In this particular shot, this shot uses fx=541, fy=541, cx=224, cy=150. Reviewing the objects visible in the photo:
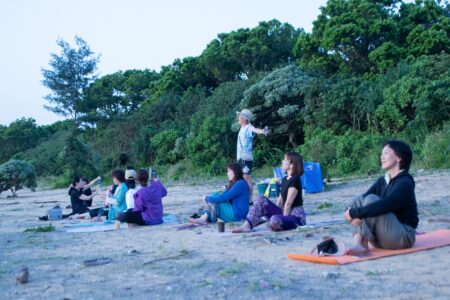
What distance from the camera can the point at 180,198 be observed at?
14180 mm

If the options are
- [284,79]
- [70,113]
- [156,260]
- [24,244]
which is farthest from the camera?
[70,113]

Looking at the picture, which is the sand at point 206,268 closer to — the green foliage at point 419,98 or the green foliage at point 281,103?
the green foliage at point 419,98

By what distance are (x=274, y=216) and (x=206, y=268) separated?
2.05 meters

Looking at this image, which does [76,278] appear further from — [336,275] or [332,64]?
[332,64]

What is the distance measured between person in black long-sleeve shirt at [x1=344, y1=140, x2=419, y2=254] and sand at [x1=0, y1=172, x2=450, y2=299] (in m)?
0.23

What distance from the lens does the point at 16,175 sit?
64.7 ft

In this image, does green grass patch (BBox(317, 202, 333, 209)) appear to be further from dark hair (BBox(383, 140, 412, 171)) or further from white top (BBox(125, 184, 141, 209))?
dark hair (BBox(383, 140, 412, 171))

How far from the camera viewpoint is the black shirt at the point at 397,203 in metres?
4.82

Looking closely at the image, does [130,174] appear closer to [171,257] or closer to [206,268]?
[171,257]

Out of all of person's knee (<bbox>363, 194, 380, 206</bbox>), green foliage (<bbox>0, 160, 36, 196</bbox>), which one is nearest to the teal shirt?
person's knee (<bbox>363, 194, 380, 206</bbox>)

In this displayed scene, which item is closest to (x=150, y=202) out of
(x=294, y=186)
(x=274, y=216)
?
(x=274, y=216)

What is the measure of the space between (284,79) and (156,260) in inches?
692

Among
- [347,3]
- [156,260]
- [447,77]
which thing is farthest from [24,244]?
[347,3]

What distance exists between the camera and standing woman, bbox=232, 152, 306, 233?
6918 mm
